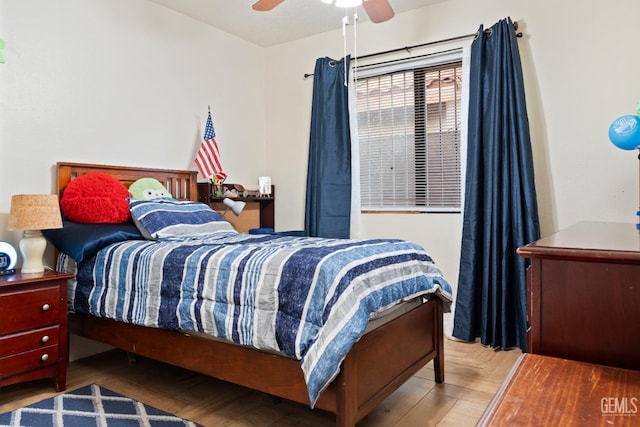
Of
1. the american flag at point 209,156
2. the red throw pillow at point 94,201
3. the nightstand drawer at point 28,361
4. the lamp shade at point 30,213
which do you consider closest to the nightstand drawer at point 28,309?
the nightstand drawer at point 28,361

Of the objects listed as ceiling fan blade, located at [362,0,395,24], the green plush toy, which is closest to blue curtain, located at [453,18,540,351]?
ceiling fan blade, located at [362,0,395,24]

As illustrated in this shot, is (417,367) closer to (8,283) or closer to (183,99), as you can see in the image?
(8,283)

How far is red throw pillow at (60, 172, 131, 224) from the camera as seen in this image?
8.79 ft

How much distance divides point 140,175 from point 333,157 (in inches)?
62.4

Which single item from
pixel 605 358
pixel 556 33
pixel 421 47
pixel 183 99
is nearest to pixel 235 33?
pixel 183 99

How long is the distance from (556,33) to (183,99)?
2799 millimetres

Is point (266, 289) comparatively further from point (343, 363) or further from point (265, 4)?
point (265, 4)

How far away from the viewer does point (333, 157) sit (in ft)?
12.7

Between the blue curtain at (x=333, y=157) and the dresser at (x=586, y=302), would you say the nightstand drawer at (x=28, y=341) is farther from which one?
the dresser at (x=586, y=302)

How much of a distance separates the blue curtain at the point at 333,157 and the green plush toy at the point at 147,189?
1318 mm

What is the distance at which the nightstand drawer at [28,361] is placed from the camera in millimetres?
2172

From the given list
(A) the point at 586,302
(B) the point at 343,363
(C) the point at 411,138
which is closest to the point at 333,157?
(C) the point at 411,138

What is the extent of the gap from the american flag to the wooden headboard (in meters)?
0.09

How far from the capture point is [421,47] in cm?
353
